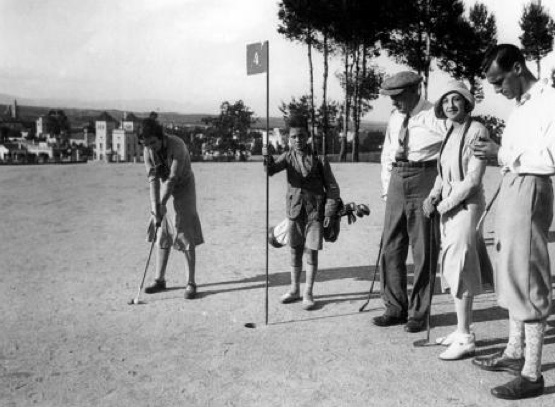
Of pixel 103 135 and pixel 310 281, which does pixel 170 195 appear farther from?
pixel 103 135

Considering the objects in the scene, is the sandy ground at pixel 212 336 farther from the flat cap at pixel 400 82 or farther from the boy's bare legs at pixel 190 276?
the flat cap at pixel 400 82

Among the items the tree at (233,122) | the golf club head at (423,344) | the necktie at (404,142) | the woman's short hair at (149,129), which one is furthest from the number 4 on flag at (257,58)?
the tree at (233,122)

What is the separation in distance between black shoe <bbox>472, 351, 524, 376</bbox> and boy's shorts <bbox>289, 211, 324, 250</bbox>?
1953 mm

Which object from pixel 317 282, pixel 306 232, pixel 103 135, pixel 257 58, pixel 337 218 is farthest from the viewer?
pixel 103 135

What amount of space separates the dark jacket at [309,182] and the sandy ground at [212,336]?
95cm

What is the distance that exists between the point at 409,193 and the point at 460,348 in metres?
1.34

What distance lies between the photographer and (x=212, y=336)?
4934mm

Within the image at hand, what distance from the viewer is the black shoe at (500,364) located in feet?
13.6

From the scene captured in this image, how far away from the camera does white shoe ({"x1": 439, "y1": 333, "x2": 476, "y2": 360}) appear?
4406 mm

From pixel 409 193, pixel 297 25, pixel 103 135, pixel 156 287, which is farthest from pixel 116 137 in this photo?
pixel 409 193

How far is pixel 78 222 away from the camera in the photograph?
10.7 meters

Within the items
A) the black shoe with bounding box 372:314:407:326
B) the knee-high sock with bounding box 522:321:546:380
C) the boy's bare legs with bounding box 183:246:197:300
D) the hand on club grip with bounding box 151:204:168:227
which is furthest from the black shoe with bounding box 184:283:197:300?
the knee-high sock with bounding box 522:321:546:380

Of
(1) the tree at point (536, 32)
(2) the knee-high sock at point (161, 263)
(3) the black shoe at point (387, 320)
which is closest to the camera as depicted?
(3) the black shoe at point (387, 320)

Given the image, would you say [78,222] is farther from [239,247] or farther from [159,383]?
[159,383]
